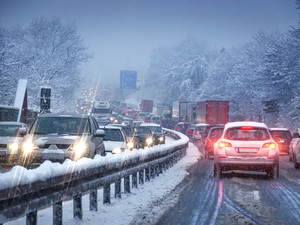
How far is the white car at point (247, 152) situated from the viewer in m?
14.2

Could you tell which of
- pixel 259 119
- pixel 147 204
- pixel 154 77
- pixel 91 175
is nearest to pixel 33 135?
pixel 147 204

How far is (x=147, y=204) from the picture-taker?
9.27 m

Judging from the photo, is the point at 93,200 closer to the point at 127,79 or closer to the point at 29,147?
the point at 29,147

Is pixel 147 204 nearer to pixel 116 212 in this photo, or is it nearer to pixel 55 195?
pixel 116 212

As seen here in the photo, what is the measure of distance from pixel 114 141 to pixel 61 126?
4.14 m

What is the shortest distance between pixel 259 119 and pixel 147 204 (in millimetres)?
51901

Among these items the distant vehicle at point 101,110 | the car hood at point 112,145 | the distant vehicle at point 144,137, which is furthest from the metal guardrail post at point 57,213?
the distant vehicle at point 101,110

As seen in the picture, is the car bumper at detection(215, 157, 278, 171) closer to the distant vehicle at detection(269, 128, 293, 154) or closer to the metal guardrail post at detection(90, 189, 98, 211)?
the metal guardrail post at detection(90, 189, 98, 211)

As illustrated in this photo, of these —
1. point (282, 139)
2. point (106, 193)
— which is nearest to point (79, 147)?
point (106, 193)

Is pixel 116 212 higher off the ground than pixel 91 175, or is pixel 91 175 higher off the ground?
pixel 91 175

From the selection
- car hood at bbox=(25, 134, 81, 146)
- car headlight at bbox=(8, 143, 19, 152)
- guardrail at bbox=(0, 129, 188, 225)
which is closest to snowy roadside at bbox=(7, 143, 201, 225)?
guardrail at bbox=(0, 129, 188, 225)

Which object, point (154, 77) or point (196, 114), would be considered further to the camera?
point (154, 77)

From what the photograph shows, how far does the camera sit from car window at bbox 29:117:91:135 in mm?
13531

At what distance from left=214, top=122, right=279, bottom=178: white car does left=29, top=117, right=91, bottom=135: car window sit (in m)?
3.93
